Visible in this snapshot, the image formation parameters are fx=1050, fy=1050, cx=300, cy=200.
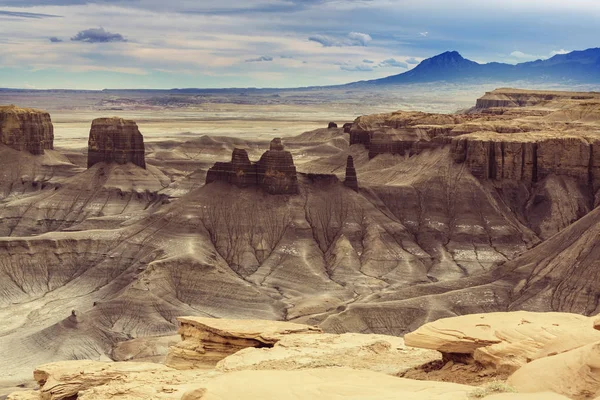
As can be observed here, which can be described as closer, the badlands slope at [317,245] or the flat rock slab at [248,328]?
the flat rock slab at [248,328]

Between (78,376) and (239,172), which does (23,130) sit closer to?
(239,172)

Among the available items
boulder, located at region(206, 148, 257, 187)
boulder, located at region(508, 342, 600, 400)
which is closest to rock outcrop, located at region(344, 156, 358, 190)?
boulder, located at region(206, 148, 257, 187)

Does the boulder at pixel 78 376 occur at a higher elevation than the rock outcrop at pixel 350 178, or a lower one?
higher

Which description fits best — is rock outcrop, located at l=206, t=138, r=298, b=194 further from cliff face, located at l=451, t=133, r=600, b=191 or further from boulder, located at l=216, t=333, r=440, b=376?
boulder, located at l=216, t=333, r=440, b=376

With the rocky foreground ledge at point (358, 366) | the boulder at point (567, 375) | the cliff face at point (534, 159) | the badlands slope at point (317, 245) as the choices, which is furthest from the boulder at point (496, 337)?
the cliff face at point (534, 159)

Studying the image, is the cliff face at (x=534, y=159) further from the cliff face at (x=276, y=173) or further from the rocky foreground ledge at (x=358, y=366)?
the rocky foreground ledge at (x=358, y=366)

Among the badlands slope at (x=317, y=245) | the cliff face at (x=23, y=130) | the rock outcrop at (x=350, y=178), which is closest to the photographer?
the badlands slope at (x=317, y=245)

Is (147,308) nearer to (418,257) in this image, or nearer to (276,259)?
(276,259)
